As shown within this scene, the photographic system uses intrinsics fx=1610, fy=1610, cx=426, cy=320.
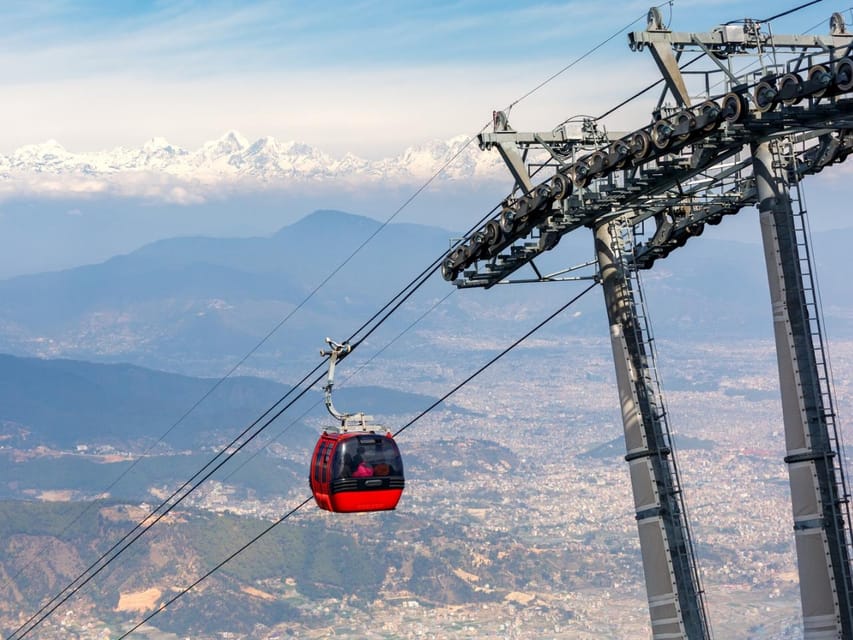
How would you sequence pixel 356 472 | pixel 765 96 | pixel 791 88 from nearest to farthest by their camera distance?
pixel 791 88 < pixel 765 96 < pixel 356 472

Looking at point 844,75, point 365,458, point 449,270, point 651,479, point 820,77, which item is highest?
point 820,77

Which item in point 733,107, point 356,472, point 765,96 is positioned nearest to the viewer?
point 765,96

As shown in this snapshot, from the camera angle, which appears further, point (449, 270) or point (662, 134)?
point (449, 270)

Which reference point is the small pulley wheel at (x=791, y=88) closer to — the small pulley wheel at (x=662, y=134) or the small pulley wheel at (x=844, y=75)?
the small pulley wheel at (x=844, y=75)

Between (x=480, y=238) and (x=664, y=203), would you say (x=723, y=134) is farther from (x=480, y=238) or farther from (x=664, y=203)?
(x=480, y=238)

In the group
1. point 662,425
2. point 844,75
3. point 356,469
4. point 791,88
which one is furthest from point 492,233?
point 844,75

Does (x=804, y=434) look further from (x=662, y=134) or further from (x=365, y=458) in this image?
(x=365, y=458)
